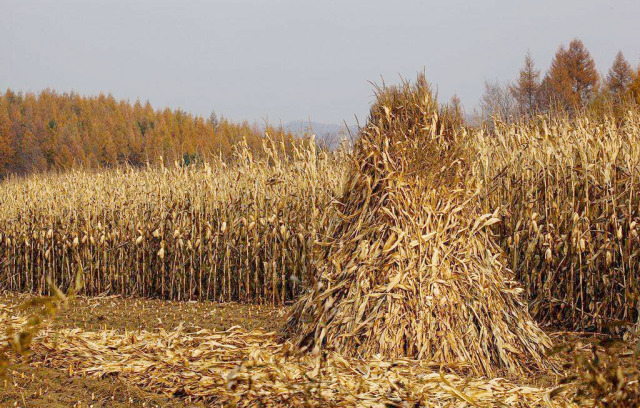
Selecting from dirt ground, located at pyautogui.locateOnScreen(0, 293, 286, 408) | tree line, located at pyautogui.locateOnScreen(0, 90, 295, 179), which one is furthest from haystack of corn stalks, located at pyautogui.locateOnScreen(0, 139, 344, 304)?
tree line, located at pyautogui.locateOnScreen(0, 90, 295, 179)

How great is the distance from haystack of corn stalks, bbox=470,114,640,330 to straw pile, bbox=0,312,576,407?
245 cm

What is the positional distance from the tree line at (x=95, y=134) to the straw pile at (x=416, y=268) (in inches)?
1109

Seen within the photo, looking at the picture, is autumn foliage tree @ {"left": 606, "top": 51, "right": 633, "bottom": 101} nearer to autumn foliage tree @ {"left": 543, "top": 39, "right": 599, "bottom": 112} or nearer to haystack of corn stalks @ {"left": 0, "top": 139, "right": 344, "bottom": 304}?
autumn foliage tree @ {"left": 543, "top": 39, "right": 599, "bottom": 112}

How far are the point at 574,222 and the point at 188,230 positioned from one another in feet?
17.6

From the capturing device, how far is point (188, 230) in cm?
894

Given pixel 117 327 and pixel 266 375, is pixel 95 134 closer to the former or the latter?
pixel 117 327

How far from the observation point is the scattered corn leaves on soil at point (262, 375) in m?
3.45

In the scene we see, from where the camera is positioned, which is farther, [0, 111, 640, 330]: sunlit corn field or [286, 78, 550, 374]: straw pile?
[0, 111, 640, 330]: sunlit corn field

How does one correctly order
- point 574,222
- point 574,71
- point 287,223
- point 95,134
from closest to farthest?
point 574,222
point 287,223
point 95,134
point 574,71

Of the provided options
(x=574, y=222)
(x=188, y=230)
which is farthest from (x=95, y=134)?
(x=574, y=222)

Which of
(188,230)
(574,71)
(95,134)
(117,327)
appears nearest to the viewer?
(117,327)

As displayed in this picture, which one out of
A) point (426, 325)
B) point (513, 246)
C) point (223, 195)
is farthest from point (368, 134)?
point (223, 195)

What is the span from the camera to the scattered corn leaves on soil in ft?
11.3

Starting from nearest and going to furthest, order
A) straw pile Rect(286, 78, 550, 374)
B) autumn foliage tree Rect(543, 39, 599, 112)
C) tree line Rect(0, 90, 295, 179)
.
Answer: straw pile Rect(286, 78, 550, 374)
tree line Rect(0, 90, 295, 179)
autumn foliage tree Rect(543, 39, 599, 112)
